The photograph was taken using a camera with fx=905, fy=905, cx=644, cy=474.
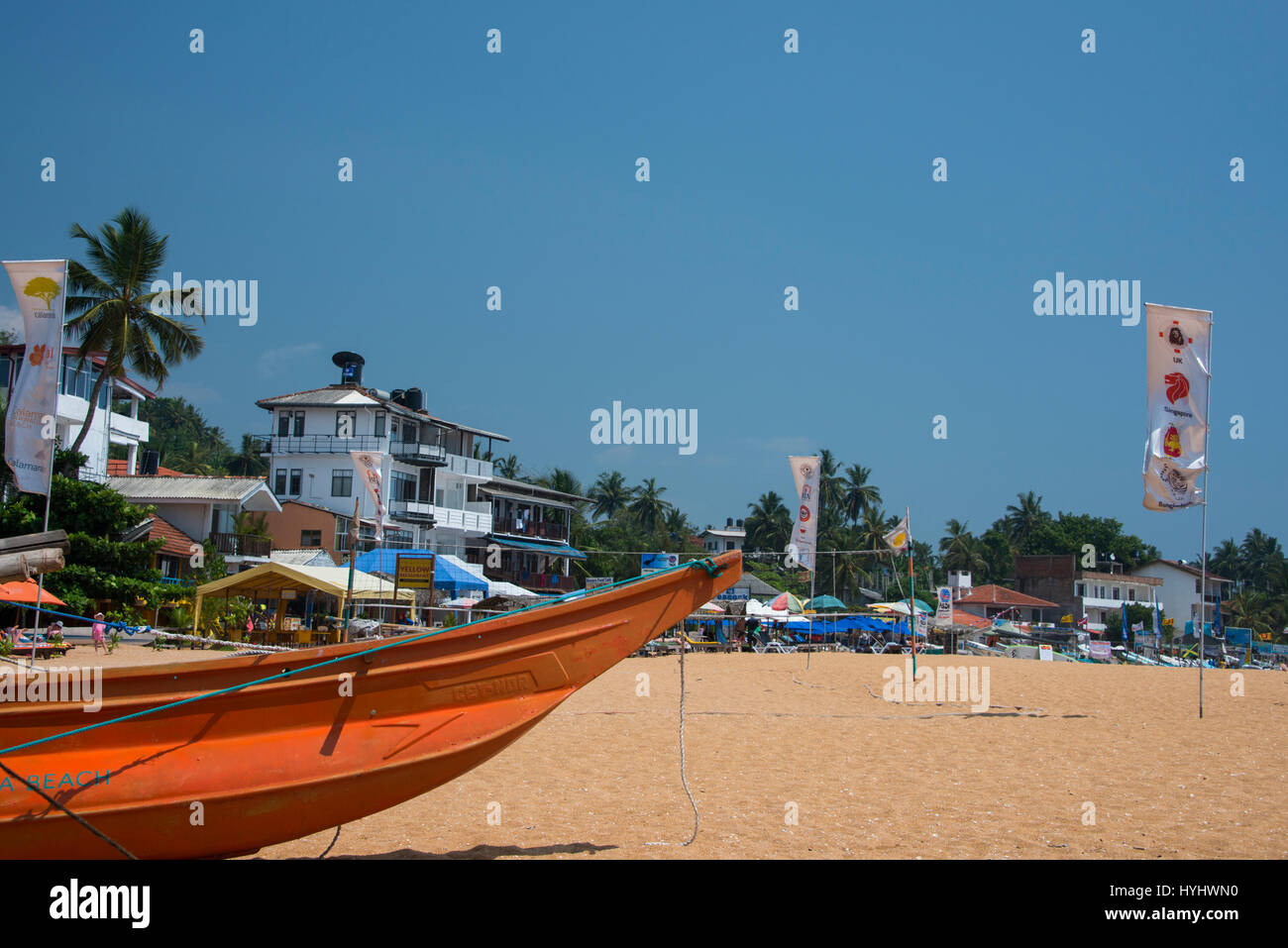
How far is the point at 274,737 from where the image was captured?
17.2 ft

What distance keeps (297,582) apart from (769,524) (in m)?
58.0

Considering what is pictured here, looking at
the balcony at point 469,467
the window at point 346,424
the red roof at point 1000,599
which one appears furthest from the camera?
the red roof at point 1000,599

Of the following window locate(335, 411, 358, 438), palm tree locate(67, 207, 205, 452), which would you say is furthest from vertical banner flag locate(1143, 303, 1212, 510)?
window locate(335, 411, 358, 438)

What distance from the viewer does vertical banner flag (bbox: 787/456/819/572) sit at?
23.5 m

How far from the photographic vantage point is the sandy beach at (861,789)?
600 centimetres

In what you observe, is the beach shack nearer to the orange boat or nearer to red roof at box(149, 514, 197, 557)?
red roof at box(149, 514, 197, 557)

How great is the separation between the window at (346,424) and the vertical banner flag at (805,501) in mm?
26287

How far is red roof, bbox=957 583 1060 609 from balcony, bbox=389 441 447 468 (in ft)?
127

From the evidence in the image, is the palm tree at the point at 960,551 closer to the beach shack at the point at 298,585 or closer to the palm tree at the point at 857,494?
the palm tree at the point at 857,494

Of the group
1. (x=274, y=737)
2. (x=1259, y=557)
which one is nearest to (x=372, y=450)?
(x=274, y=737)

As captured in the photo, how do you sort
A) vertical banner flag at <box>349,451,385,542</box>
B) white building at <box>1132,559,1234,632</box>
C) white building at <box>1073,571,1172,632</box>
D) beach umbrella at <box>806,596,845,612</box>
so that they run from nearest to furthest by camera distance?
vertical banner flag at <box>349,451,385,542</box>
beach umbrella at <box>806,596,845,612</box>
white building at <box>1073,571,1172,632</box>
white building at <box>1132,559,1234,632</box>

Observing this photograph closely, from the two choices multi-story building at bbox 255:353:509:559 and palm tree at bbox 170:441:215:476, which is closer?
multi-story building at bbox 255:353:509:559

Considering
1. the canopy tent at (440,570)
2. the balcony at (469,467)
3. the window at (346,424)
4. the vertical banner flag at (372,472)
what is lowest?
the canopy tent at (440,570)

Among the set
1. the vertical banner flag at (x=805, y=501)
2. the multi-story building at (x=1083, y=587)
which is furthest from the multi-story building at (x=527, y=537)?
the multi-story building at (x=1083, y=587)
